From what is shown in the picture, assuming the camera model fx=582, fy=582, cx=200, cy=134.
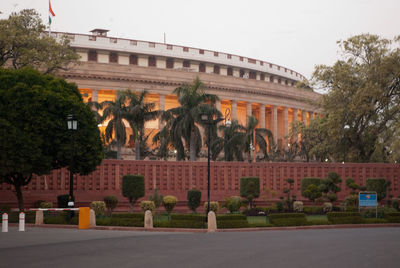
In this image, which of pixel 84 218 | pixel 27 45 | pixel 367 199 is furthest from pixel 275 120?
pixel 84 218

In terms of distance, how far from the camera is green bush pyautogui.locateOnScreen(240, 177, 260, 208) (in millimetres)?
40500

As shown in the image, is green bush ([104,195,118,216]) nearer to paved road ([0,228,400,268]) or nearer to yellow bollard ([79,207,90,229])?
yellow bollard ([79,207,90,229])

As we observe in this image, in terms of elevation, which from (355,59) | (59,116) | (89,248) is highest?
(355,59)

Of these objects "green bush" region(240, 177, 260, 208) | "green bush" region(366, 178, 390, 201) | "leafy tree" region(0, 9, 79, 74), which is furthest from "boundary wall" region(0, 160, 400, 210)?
"leafy tree" region(0, 9, 79, 74)

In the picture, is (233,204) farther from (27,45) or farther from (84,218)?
(27,45)

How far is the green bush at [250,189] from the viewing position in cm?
4050

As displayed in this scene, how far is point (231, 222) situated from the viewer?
27.4 m

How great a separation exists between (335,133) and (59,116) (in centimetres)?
2558

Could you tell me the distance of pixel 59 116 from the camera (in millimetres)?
33281

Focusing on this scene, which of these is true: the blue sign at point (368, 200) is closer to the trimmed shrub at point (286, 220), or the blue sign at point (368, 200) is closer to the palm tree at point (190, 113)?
the trimmed shrub at point (286, 220)

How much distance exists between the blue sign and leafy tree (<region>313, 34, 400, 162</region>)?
1552 cm

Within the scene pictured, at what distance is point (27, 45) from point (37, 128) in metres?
14.2

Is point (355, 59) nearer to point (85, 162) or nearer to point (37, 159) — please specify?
point (85, 162)

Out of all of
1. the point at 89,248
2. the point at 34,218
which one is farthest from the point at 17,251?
the point at 34,218
